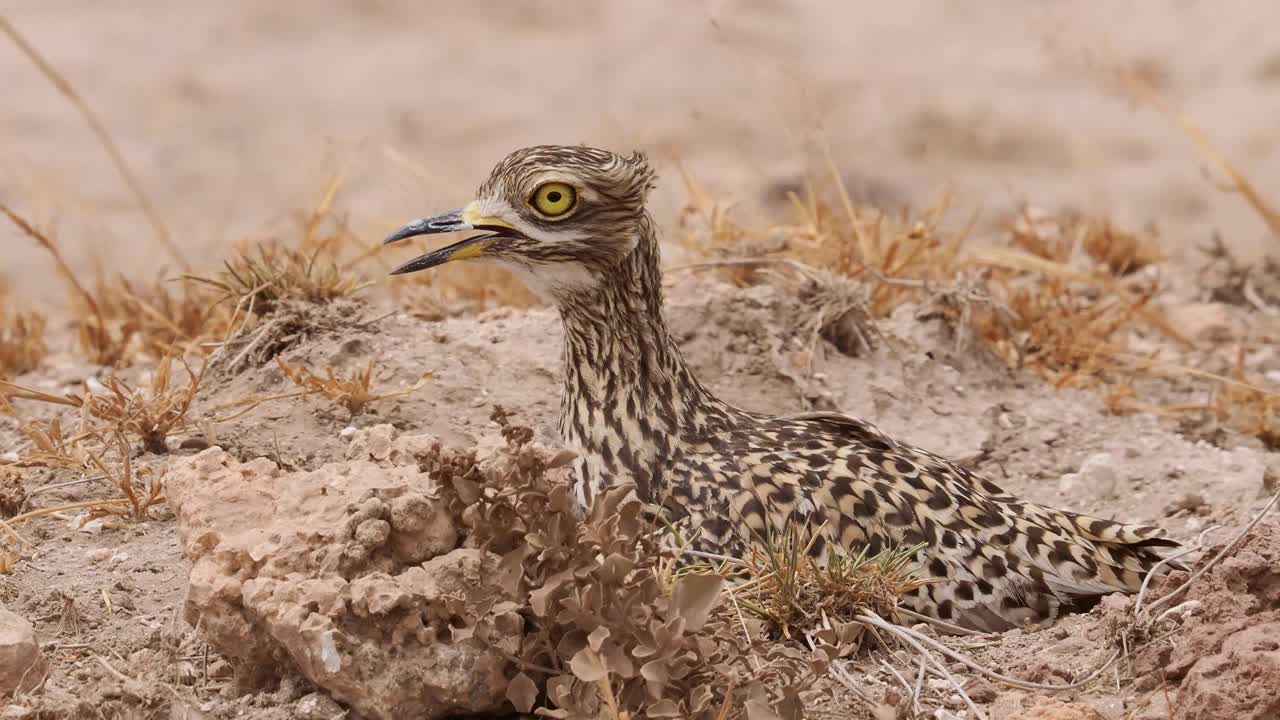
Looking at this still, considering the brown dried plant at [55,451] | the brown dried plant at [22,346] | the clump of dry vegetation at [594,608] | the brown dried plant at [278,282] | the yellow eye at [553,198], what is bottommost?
the clump of dry vegetation at [594,608]

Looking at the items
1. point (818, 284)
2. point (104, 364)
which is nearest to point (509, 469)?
point (818, 284)

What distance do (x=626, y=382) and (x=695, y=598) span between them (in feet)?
4.22

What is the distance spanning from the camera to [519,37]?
12172mm

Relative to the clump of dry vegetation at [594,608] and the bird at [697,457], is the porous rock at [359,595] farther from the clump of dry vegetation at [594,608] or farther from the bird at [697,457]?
the bird at [697,457]

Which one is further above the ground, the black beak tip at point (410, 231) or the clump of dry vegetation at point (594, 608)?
the black beak tip at point (410, 231)

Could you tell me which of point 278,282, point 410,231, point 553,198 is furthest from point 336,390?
point 553,198

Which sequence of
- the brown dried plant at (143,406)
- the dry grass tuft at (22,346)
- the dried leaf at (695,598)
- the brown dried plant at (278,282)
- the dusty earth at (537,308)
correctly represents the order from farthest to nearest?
the dry grass tuft at (22,346), the brown dried plant at (278,282), the brown dried plant at (143,406), the dusty earth at (537,308), the dried leaf at (695,598)

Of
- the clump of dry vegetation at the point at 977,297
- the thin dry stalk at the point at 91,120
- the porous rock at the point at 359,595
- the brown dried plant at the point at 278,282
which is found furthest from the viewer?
the clump of dry vegetation at the point at 977,297

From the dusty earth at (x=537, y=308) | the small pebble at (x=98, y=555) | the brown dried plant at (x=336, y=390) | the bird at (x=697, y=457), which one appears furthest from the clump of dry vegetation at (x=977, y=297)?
the small pebble at (x=98, y=555)

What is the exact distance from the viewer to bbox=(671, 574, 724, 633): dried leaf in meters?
2.97

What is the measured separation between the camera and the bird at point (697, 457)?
400 cm

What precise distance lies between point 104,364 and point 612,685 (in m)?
3.40

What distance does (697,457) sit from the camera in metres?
4.15

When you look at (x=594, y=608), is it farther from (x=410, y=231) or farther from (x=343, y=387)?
(x=343, y=387)
